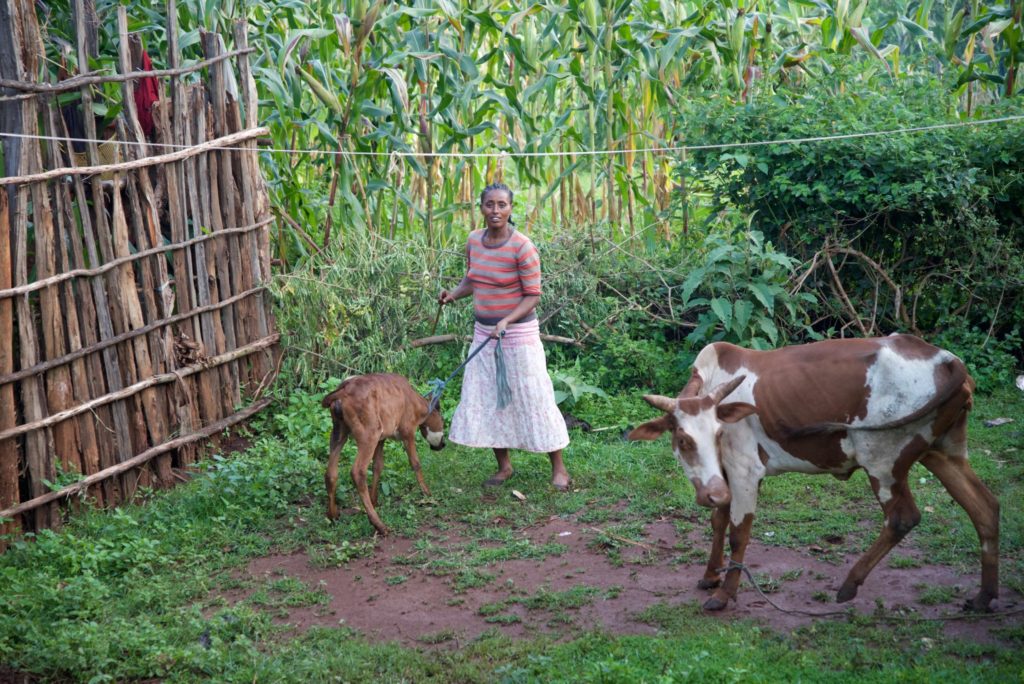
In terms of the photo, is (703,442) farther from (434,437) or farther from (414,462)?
(434,437)

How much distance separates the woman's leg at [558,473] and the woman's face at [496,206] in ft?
5.20

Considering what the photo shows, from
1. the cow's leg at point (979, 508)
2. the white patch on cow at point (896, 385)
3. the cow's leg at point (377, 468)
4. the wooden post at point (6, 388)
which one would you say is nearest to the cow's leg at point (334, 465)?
the cow's leg at point (377, 468)

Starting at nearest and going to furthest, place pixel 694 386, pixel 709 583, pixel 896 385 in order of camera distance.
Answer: pixel 896 385 < pixel 694 386 < pixel 709 583

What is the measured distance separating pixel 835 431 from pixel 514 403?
7.97ft

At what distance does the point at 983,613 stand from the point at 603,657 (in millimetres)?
1799

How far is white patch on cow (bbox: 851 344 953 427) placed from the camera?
4949mm

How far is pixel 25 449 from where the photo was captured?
20.8 ft

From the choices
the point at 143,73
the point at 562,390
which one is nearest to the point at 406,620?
the point at 562,390

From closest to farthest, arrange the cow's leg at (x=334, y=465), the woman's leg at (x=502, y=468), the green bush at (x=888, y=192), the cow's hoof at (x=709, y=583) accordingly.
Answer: the cow's hoof at (x=709, y=583) → the cow's leg at (x=334, y=465) → the woman's leg at (x=502, y=468) → the green bush at (x=888, y=192)

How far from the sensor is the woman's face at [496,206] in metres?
6.62

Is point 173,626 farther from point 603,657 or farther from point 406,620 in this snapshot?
point 603,657

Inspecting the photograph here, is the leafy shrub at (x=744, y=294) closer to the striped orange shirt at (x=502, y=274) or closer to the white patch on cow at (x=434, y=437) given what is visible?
the striped orange shirt at (x=502, y=274)

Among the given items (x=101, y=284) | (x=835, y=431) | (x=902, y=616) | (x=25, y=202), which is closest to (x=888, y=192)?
(x=835, y=431)

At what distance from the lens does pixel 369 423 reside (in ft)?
21.3
